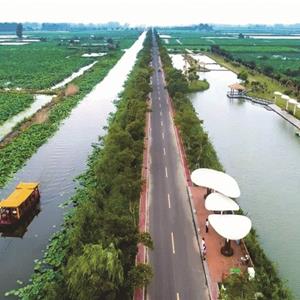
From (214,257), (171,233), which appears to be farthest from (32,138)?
(214,257)

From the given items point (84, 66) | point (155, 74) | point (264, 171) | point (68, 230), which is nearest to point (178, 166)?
point (264, 171)

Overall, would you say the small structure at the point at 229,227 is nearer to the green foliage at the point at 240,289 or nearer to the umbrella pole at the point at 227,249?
the umbrella pole at the point at 227,249

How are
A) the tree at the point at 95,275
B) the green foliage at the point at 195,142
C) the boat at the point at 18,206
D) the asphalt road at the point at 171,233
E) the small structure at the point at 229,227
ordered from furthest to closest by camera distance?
the green foliage at the point at 195,142
the boat at the point at 18,206
the small structure at the point at 229,227
the asphalt road at the point at 171,233
the tree at the point at 95,275

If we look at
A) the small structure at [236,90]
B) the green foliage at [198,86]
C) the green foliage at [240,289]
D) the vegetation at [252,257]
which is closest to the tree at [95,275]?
the green foliage at [240,289]

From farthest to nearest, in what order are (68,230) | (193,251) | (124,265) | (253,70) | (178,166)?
1. (253,70)
2. (178,166)
3. (68,230)
4. (193,251)
5. (124,265)

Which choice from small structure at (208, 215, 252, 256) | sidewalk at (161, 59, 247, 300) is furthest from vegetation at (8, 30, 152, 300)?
small structure at (208, 215, 252, 256)

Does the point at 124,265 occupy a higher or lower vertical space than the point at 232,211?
higher

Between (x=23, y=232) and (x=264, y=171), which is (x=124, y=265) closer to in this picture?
(x=23, y=232)
